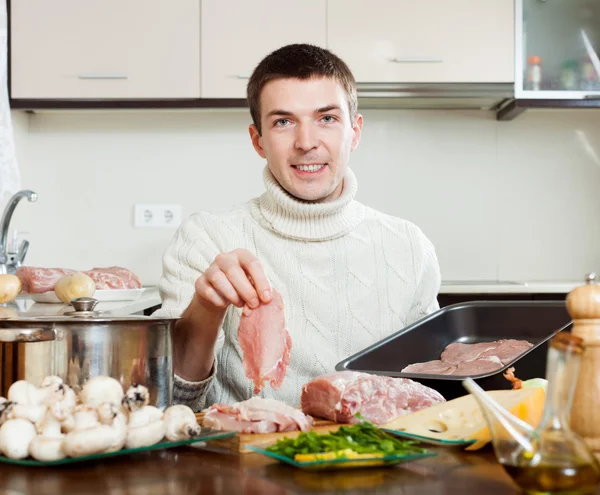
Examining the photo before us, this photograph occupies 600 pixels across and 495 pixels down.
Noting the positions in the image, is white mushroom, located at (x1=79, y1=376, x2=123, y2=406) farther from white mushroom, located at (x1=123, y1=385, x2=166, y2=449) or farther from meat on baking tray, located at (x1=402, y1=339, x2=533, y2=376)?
meat on baking tray, located at (x1=402, y1=339, x2=533, y2=376)

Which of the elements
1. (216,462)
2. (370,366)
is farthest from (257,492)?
(370,366)

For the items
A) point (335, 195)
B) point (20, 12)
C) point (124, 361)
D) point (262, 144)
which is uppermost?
point (20, 12)

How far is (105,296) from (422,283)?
1162 millimetres

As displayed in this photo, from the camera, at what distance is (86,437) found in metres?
0.74

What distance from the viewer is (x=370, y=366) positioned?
4.16ft

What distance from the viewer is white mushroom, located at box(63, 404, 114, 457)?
2.41 feet

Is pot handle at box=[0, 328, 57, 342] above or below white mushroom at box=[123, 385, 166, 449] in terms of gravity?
above

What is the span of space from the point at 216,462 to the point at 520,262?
2.84 meters

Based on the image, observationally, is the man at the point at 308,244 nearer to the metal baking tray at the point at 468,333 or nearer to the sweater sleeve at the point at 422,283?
the sweater sleeve at the point at 422,283

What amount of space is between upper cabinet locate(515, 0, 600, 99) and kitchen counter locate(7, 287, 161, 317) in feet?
5.26

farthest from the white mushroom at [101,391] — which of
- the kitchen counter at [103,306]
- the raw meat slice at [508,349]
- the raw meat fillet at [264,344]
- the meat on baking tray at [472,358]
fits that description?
the kitchen counter at [103,306]

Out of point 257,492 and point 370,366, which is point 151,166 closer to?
point 370,366

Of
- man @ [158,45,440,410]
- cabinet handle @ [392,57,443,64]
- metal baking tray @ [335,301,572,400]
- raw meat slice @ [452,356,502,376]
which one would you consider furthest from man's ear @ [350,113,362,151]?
cabinet handle @ [392,57,443,64]

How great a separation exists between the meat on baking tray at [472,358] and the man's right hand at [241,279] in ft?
1.09
